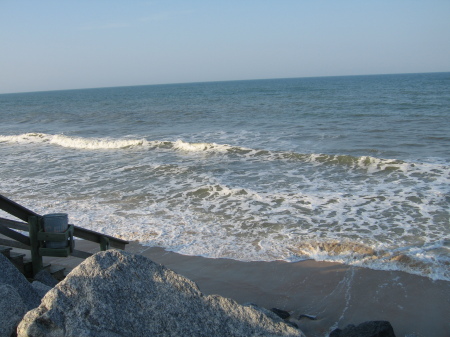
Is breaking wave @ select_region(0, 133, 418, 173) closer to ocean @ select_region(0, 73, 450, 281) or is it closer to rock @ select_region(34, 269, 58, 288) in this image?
ocean @ select_region(0, 73, 450, 281)

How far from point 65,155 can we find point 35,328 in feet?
54.9

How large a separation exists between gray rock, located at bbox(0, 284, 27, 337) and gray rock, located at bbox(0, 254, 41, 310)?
0.52 metres

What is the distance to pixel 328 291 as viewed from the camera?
6016 mm

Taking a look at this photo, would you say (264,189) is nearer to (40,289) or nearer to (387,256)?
(387,256)

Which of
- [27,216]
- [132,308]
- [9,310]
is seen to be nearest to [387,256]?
[132,308]

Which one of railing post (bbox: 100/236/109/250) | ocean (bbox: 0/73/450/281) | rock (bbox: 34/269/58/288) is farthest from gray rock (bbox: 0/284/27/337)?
ocean (bbox: 0/73/450/281)

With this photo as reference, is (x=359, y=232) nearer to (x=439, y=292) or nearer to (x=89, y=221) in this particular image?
(x=439, y=292)

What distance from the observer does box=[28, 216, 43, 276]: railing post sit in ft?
15.8

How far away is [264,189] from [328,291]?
5713 millimetres

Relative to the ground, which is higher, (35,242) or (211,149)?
(35,242)

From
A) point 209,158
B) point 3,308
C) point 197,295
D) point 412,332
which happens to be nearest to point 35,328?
point 3,308

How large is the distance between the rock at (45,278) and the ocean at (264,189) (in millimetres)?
2790

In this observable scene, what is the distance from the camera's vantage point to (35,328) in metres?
2.75

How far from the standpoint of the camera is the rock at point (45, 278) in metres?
5.06
